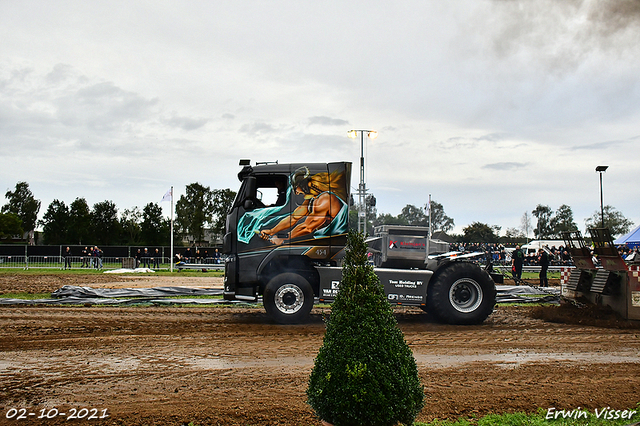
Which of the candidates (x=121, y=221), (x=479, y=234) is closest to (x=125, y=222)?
(x=121, y=221)

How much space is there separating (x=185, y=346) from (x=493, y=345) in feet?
17.0

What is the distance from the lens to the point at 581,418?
4.71m

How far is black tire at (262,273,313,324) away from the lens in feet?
33.3

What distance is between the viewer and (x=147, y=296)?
15.1 metres

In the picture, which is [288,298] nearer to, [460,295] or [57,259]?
[460,295]

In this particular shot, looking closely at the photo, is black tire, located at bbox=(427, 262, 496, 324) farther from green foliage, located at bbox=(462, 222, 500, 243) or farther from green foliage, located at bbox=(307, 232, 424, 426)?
green foliage, located at bbox=(462, 222, 500, 243)

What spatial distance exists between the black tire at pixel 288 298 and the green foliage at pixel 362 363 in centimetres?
662

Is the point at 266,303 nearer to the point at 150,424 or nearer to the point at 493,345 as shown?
the point at 493,345

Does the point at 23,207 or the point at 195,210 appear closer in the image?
the point at 195,210

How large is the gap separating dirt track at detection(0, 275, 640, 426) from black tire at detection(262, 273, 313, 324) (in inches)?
12.5

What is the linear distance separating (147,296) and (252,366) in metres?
9.64

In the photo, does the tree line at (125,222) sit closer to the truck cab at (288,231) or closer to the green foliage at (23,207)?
the green foliage at (23,207)

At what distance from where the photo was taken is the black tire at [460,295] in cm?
1034

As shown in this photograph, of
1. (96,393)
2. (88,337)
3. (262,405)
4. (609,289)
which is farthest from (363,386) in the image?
→ (609,289)
